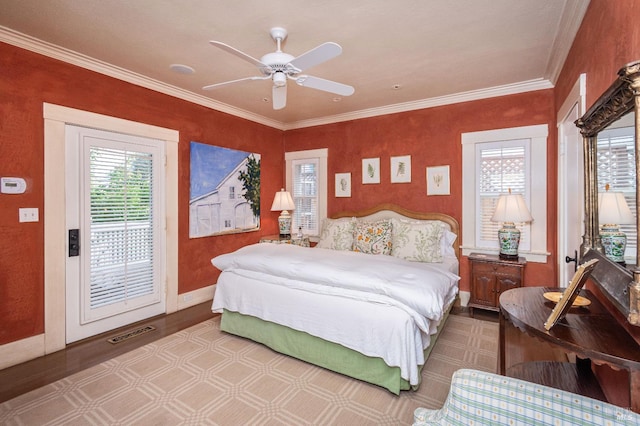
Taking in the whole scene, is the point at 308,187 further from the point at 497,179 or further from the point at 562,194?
the point at 562,194

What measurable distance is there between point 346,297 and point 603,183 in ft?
5.87

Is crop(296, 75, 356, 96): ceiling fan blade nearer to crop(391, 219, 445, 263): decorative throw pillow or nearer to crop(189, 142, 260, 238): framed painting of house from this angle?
crop(391, 219, 445, 263): decorative throw pillow

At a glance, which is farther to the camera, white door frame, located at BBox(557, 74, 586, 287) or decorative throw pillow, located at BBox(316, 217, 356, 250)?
decorative throw pillow, located at BBox(316, 217, 356, 250)

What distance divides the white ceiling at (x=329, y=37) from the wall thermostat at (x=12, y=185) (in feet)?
3.79

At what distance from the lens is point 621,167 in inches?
58.5

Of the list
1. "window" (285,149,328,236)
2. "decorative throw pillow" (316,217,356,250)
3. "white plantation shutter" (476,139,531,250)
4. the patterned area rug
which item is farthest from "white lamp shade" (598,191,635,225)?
"window" (285,149,328,236)

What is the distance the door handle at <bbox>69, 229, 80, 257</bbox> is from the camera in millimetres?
2902

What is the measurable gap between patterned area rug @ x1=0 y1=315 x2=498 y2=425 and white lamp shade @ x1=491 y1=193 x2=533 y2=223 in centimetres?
139

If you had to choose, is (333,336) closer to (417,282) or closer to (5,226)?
(417,282)

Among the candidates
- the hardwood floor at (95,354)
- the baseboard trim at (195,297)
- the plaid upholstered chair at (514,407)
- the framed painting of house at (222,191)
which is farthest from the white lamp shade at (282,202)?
the plaid upholstered chair at (514,407)

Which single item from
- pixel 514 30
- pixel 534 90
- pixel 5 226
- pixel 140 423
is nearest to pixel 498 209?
pixel 534 90

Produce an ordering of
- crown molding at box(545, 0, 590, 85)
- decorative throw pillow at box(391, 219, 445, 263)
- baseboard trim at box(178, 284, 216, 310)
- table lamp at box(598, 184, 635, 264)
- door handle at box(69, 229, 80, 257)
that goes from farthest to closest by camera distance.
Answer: baseboard trim at box(178, 284, 216, 310) → decorative throw pillow at box(391, 219, 445, 263) → door handle at box(69, 229, 80, 257) → crown molding at box(545, 0, 590, 85) → table lamp at box(598, 184, 635, 264)

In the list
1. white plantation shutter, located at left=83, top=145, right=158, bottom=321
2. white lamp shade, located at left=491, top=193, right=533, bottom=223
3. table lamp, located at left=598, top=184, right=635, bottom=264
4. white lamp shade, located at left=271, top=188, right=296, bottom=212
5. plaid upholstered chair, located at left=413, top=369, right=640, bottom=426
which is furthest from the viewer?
white lamp shade, located at left=271, top=188, right=296, bottom=212

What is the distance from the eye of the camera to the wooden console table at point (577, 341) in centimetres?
116
